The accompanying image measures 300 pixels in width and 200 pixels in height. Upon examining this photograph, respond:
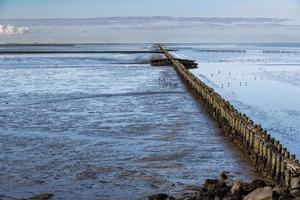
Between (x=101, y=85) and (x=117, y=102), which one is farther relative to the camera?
(x=101, y=85)

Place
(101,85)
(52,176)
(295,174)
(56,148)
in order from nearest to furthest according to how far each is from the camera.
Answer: (295,174)
(52,176)
(56,148)
(101,85)

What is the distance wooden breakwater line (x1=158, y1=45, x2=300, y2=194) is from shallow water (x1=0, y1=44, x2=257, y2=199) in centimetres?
41

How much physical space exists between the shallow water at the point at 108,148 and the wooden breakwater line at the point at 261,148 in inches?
16.2

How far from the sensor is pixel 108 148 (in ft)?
58.2

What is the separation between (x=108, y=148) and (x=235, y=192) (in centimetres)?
720

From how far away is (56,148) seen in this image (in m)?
17.7

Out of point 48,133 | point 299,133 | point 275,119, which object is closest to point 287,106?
point 275,119

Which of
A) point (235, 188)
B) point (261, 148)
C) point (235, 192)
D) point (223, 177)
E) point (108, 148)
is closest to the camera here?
point (235, 192)

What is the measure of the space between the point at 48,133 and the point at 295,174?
36.2 feet

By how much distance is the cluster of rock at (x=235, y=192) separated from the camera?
1018 cm

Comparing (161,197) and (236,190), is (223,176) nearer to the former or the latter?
(236,190)

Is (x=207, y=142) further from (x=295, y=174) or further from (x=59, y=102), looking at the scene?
(x=59, y=102)

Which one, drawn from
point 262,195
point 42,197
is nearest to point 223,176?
point 262,195

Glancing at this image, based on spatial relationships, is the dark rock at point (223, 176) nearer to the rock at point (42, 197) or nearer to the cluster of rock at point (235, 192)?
the cluster of rock at point (235, 192)
